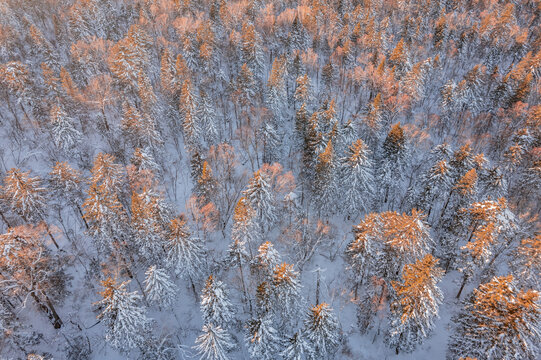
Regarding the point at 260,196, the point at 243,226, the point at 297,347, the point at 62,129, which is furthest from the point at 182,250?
the point at 62,129

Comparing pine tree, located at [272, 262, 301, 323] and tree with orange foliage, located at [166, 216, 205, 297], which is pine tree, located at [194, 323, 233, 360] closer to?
pine tree, located at [272, 262, 301, 323]

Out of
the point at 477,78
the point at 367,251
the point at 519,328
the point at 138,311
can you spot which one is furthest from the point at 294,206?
the point at 477,78

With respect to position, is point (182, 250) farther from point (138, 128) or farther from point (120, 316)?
point (138, 128)

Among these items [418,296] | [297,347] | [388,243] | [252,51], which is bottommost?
[297,347]

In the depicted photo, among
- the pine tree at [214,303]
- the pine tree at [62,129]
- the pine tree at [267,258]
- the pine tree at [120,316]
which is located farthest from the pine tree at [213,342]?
the pine tree at [62,129]

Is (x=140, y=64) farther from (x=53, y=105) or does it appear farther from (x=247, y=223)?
(x=247, y=223)

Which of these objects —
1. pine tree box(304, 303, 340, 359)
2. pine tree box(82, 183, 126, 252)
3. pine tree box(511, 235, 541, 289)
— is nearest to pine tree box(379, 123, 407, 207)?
pine tree box(511, 235, 541, 289)

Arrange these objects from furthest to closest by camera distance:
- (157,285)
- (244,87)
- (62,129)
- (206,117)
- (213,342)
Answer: (244,87) → (206,117) → (62,129) → (157,285) → (213,342)

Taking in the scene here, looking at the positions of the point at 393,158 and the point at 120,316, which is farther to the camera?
the point at 393,158
